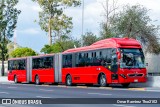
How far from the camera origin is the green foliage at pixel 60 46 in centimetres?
5988

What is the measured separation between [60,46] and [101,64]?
99.8ft

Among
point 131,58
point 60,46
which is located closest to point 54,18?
point 60,46

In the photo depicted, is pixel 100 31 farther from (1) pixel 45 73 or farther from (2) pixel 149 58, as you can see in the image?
(1) pixel 45 73

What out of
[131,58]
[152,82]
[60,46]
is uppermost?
[60,46]

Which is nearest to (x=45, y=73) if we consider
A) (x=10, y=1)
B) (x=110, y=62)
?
(x=110, y=62)

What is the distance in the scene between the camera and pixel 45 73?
4269 cm

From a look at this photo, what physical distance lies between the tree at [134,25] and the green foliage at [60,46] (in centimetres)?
1172

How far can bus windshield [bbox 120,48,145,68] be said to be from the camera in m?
31.8

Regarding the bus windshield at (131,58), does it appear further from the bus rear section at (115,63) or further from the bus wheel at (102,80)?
the bus wheel at (102,80)

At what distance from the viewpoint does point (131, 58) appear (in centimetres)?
3209

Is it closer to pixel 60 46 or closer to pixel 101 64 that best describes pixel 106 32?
pixel 60 46

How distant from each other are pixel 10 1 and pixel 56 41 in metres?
9.81

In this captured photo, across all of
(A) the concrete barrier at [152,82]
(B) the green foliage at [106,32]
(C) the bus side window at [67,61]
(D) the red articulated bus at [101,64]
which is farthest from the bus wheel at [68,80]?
(B) the green foliage at [106,32]

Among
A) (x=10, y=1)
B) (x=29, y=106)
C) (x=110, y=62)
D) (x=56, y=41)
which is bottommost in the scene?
(x=29, y=106)
